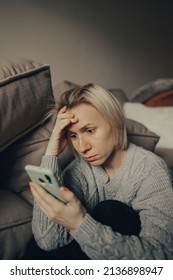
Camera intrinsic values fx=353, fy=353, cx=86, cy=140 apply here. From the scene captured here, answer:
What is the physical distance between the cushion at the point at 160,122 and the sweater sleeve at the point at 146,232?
0.42 meters

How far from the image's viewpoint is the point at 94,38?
1.60 m

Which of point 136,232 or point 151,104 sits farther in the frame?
point 151,104

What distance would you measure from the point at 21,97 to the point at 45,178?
0.91 feet

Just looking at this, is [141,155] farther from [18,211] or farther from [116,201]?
[18,211]

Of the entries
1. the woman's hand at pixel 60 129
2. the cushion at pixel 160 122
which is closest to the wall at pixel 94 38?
the cushion at pixel 160 122

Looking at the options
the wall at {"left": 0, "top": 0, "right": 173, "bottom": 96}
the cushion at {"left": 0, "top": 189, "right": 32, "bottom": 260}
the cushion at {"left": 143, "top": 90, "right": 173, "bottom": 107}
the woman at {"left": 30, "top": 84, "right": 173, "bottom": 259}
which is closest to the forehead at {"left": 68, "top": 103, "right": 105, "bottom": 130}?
the woman at {"left": 30, "top": 84, "right": 173, "bottom": 259}

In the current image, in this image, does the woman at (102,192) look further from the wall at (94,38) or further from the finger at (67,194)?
the wall at (94,38)

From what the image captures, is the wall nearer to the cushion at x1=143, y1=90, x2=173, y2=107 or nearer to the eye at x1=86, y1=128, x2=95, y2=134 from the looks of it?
the cushion at x1=143, y1=90, x2=173, y2=107

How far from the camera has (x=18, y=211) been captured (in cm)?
89

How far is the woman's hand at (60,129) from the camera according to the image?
828 mm

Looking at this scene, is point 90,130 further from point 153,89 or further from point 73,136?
point 153,89

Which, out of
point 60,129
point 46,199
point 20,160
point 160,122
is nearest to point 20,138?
point 20,160
